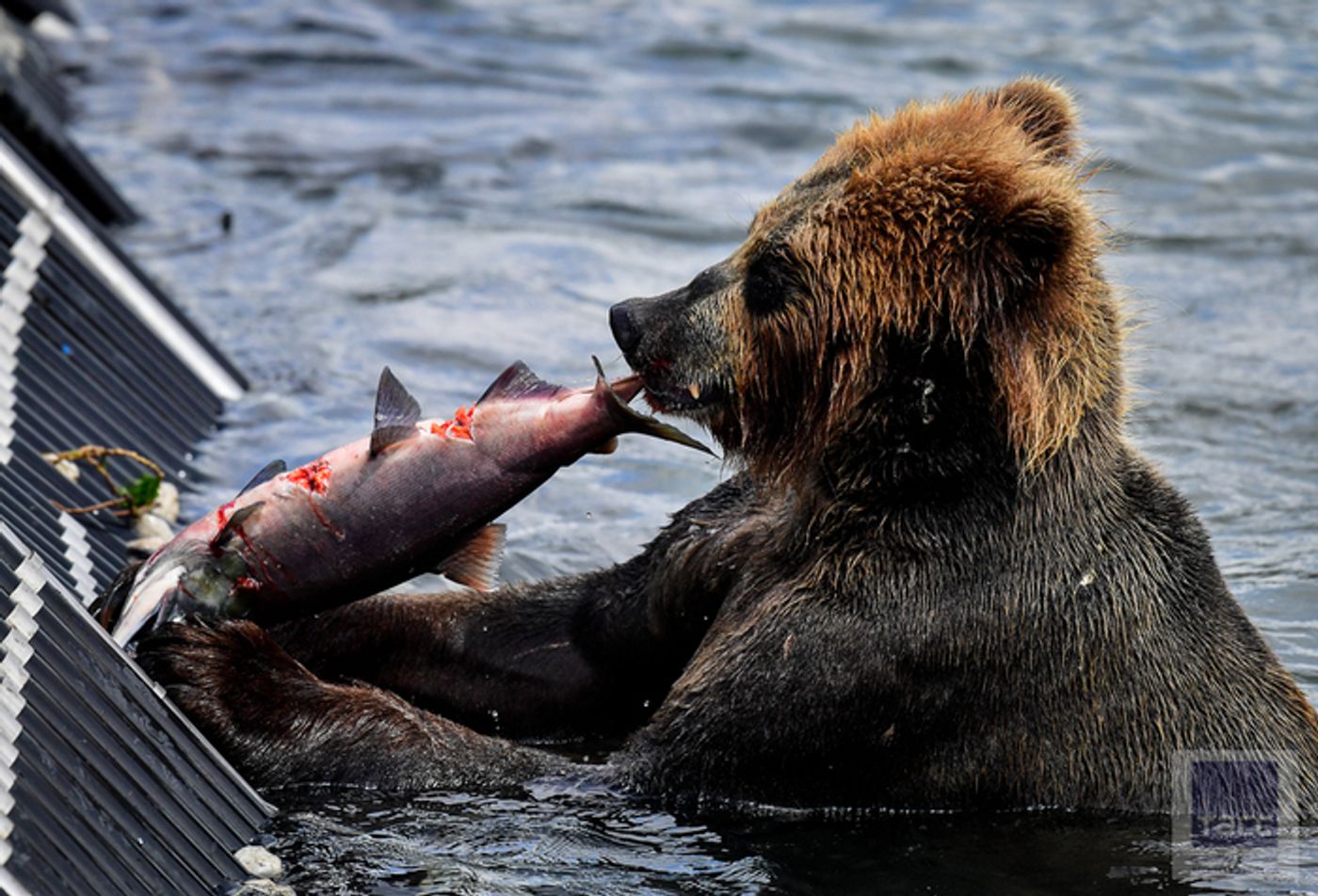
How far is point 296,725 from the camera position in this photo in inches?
210

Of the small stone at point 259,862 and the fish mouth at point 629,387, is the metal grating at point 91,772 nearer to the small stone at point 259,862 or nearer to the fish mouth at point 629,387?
the small stone at point 259,862

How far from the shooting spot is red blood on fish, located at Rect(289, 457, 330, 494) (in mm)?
5270

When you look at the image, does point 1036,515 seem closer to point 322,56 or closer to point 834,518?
point 834,518

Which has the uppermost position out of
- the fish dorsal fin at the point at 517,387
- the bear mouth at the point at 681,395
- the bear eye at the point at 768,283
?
the bear eye at the point at 768,283

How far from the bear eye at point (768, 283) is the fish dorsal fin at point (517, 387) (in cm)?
61

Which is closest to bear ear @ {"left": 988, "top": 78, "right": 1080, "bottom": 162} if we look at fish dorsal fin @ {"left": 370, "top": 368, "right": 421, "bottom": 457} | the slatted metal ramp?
fish dorsal fin @ {"left": 370, "top": 368, "right": 421, "bottom": 457}

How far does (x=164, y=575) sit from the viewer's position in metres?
5.21

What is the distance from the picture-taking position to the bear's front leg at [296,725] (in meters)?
5.25

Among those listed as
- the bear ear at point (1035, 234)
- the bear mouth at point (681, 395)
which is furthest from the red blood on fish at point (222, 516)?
the bear ear at point (1035, 234)

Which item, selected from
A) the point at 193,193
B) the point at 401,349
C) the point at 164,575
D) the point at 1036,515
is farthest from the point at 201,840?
the point at 193,193

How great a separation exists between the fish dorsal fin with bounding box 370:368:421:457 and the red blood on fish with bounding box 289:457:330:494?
149mm

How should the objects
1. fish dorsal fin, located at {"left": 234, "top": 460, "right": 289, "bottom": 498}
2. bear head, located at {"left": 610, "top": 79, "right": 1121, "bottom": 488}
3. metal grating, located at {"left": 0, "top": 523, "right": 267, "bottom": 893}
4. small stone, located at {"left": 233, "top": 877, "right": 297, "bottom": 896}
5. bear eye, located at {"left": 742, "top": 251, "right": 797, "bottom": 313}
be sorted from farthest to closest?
fish dorsal fin, located at {"left": 234, "top": 460, "right": 289, "bottom": 498}, bear eye, located at {"left": 742, "top": 251, "right": 797, "bottom": 313}, bear head, located at {"left": 610, "top": 79, "right": 1121, "bottom": 488}, small stone, located at {"left": 233, "top": 877, "right": 297, "bottom": 896}, metal grating, located at {"left": 0, "top": 523, "right": 267, "bottom": 893}

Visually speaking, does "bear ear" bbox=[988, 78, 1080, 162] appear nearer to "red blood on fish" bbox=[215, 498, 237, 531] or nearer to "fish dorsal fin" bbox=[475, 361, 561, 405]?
"fish dorsal fin" bbox=[475, 361, 561, 405]

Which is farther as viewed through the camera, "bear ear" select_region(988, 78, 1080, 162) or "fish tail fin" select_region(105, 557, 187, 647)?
"bear ear" select_region(988, 78, 1080, 162)
